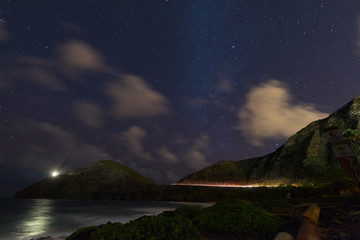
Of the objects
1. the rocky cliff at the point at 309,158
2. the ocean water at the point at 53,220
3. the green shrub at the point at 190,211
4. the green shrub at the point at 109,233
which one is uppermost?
the rocky cliff at the point at 309,158

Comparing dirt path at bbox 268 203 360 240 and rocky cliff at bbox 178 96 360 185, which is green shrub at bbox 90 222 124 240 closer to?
dirt path at bbox 268 203 360 240

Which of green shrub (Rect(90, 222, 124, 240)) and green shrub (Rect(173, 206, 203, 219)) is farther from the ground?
green shrub (Rect(173, 206, 203, 219))

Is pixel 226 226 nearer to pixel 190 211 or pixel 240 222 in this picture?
pixel 240 222

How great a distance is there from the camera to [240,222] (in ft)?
31.4

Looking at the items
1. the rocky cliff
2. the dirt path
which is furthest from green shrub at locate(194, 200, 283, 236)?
the rocky cliff

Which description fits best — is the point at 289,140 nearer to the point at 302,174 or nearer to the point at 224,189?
the point at 302,174

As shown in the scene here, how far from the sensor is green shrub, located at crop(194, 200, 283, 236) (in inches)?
373

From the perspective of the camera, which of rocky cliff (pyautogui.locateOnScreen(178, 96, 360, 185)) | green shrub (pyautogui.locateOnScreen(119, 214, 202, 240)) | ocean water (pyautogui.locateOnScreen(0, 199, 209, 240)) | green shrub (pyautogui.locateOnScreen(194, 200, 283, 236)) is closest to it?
green shrub (pyautogui.locateOnScreen(119, 214, 202, 240))

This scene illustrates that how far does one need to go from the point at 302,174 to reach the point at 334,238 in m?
142

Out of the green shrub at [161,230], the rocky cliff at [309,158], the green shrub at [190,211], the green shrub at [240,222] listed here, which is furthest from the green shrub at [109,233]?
the rocky cliff at [309,158]

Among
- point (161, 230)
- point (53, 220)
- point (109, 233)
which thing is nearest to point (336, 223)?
point (161, 230)

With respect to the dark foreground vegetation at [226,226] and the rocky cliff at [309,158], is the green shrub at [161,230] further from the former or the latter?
the rocky cliff at [309,158]

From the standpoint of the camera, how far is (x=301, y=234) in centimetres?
771

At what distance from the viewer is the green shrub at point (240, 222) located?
9.48 meters
